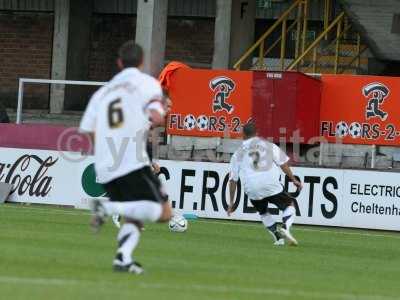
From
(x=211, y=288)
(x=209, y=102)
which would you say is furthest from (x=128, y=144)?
(x=209, y=102)

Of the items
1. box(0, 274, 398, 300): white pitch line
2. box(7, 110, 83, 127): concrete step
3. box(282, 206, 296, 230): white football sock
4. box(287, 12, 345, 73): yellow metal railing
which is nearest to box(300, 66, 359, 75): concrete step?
box(287, 12, 345, 73): yellow metal railing

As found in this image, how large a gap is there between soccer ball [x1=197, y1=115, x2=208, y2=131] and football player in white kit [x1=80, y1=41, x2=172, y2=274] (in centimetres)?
1614

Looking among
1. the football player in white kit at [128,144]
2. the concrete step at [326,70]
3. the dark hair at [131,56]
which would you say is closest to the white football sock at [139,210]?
the football player in white kit at [128,144]

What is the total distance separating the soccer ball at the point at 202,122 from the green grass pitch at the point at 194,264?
596 cm

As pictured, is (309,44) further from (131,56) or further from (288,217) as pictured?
(131,56)

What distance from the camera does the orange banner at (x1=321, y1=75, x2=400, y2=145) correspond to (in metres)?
27.1

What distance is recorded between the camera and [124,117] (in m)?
12.1

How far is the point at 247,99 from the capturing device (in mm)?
28000

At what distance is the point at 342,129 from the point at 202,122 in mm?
3128

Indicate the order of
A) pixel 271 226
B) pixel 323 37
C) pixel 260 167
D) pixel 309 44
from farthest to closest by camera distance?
pixel 309 44, pixel 323 37, pixel 260 167, pixel 271 226

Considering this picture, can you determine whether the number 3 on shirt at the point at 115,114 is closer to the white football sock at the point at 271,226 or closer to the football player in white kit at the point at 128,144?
the football player in white kit at the point at 128,144

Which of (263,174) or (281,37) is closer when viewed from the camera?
(263,174)

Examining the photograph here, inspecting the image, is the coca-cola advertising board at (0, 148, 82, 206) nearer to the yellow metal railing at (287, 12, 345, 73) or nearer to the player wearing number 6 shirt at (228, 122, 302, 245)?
A: the yellow metal railing at (287, 12, 345, 73)

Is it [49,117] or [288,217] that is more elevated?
[49,117]
